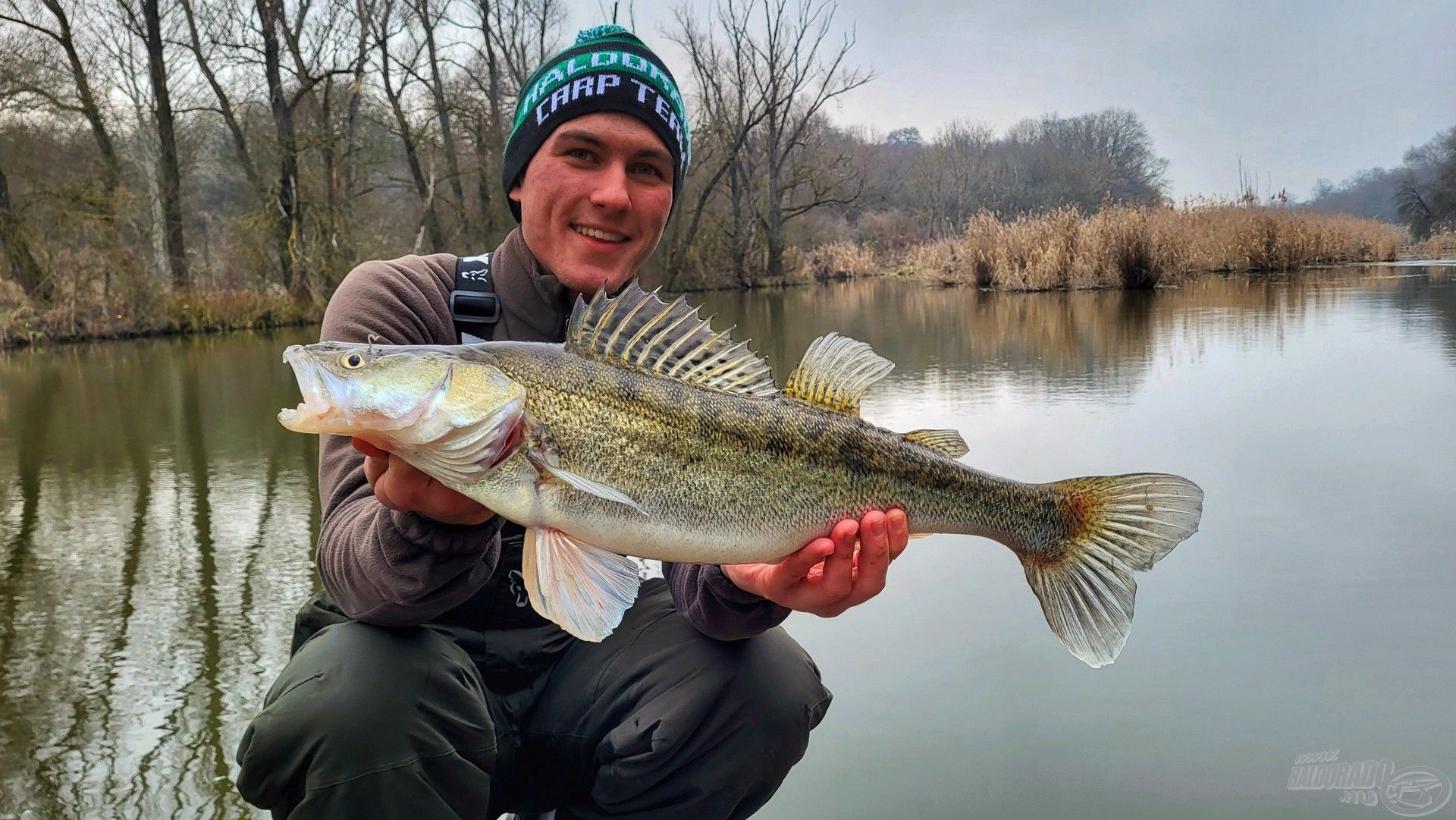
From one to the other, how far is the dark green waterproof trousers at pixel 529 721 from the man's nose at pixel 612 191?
1139 mm

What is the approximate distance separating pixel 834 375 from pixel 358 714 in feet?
4.15

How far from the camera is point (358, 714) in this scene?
2.02 m

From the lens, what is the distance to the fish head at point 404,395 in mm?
1604

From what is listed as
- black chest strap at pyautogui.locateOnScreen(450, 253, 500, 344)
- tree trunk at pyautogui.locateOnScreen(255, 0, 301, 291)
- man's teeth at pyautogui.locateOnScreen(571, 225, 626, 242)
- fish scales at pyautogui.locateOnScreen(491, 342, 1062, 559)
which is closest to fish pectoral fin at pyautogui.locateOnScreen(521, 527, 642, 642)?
fish scales at pyautogui.locateOnScreen(491, 342, 1062, 559)

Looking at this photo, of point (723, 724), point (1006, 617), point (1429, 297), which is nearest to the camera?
point (723, 724)

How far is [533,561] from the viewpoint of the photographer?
184 cm

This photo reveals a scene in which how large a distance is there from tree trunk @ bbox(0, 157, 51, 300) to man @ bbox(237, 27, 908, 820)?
1749 cm

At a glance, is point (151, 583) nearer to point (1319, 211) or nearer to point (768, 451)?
point (768, 451)

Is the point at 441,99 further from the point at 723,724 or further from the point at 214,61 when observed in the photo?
the point at 723,724

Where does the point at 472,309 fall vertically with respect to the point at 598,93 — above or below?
below

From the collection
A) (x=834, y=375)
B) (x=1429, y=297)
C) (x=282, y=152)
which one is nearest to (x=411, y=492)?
(x=834, y=375)

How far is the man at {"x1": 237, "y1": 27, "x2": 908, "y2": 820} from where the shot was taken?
200cm

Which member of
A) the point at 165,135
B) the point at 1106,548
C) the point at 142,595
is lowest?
the point at 142,595

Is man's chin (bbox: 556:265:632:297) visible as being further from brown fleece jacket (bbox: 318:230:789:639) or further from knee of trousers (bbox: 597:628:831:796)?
knee of trousers (bbox: 597:628:831:796)
